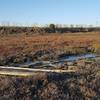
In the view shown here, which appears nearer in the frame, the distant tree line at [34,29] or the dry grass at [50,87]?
the dry grass at [50,87]

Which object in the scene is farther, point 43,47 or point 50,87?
point 43,47

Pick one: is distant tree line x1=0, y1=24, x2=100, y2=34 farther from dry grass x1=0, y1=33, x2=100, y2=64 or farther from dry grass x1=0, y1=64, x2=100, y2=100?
dry grass x1=0, y1=64, x2=100, y2=100

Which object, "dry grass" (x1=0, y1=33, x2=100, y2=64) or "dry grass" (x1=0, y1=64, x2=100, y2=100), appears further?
"dry grass" (x1=0, y1=33, x2=100, y2=64)

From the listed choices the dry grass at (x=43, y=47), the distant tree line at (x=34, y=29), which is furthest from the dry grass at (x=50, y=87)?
the distant tree line at (x=34, y=29)

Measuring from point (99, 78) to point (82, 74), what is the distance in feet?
3.09

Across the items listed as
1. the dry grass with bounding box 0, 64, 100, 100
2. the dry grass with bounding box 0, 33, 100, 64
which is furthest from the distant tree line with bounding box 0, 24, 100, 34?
the dry grass with bounding box 0, 64, 100, 100

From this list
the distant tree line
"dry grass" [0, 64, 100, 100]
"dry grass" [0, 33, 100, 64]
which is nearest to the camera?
"dry grass" [0, 64, 100, 100]

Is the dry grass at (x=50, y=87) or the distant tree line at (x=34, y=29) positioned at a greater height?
the dry grass at (x=50, y=87)

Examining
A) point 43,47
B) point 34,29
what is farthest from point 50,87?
point 34,29

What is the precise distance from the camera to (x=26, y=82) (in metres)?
14.2

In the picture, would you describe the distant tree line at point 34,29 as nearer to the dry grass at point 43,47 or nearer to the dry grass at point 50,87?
the dry grass at point 43,47

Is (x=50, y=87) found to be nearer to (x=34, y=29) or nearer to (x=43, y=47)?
(x=43, y=47)

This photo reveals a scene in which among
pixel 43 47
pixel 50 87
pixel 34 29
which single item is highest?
pixel 50 87

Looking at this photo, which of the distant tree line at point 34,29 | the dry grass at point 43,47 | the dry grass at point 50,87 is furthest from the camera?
the distant tree line at point 34,29
